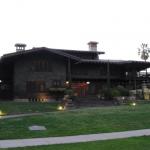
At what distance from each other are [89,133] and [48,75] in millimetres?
29229

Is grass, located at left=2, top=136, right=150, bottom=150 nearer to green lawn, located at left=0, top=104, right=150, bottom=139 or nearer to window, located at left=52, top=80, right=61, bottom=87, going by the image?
green lawn, located at left=0, top=104, right=150, bottom=139

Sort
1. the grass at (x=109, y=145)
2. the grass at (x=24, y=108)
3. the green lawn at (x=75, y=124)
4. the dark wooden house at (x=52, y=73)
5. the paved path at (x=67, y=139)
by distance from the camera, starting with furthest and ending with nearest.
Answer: the dark wooden house at (x=52, y=73) < the grass at (x=24, y=108) < the green lawn at (x=75, y=124) < the paved path at (x=67, y=139) < the grass at (x=109, y=145)

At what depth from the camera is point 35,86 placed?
154 ft

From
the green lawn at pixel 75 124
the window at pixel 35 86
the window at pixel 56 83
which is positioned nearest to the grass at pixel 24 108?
the green lawn at pixel 75 124

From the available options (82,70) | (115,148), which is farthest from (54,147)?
(82,70)

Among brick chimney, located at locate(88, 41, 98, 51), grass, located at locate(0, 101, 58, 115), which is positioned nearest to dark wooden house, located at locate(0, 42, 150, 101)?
brick chimney, located at locate(88, 41, 98, 51)

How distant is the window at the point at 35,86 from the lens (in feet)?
153

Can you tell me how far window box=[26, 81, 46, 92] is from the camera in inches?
1839

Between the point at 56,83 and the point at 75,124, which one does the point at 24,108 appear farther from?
the point at 56,83

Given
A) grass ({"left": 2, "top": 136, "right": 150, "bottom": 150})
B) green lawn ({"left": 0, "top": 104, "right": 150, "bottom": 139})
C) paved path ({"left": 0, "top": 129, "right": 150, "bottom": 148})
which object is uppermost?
green lawn ({"left": 0, "top": 104, "right": 150, "bottom": 139})

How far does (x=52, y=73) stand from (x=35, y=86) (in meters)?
2.38

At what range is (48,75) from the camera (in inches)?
1870

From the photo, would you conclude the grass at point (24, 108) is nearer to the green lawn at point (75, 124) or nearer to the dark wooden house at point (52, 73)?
the green lawn at point (75, 124)

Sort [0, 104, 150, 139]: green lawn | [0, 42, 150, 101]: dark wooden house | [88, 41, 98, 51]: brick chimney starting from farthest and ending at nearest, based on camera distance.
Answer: [88, 41, 98, 51]: brick chimney, [0, 42, 150, 101]: dark wooden house, [0, 104, 150, 139]: green lawn
